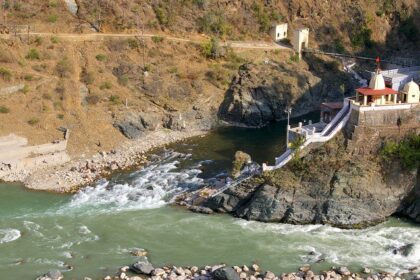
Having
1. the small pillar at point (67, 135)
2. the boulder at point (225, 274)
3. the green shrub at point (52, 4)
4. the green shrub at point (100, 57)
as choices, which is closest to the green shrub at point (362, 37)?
the green shrub at point (100, 57)

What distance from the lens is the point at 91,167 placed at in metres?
52.5

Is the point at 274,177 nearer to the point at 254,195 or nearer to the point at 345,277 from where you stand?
the point at 254,195

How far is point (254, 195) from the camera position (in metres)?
42.7

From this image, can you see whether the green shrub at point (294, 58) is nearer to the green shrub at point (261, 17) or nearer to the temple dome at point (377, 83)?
the green shrub at point (261, 17)

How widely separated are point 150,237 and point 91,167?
14.0m

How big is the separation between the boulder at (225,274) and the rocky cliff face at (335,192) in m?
7.84

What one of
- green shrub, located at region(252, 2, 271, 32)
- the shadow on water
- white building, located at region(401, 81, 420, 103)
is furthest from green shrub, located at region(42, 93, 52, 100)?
white building, located at region(401, 81, 420, 103)

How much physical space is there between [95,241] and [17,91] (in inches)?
957

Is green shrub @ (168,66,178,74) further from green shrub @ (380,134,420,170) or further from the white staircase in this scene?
green shrub @ (380,134,420,170)

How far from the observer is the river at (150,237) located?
37.1 metres

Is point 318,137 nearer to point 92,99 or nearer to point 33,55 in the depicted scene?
point 92,99

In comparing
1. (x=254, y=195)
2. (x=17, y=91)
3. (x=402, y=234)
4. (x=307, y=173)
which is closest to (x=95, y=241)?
(x=254, y=195)

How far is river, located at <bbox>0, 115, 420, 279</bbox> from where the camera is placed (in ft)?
122

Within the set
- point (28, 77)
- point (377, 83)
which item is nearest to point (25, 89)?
point (28, 77)
